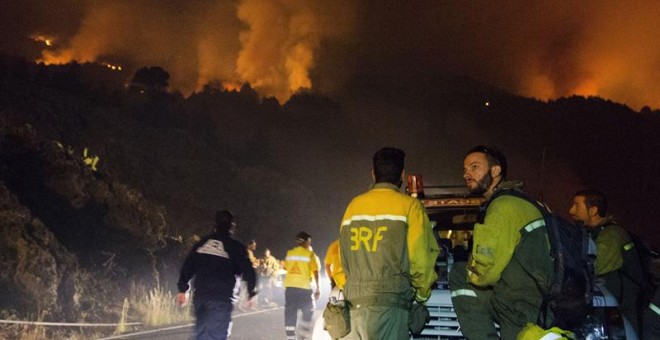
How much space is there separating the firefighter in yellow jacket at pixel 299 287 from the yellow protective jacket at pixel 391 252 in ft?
17.3

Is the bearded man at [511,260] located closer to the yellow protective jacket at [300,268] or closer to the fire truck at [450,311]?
the fire truck at [450,311]

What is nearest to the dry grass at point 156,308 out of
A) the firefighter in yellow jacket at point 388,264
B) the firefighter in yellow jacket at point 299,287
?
the firefighter in yellow jacket at point 299,287

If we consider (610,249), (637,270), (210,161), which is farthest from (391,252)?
(210,161)

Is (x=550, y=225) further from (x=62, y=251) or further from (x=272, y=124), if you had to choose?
(x=272, y=124)

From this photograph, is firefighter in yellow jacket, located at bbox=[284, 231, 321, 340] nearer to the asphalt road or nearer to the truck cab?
the asphalt road

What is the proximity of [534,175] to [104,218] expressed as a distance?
3197 cm

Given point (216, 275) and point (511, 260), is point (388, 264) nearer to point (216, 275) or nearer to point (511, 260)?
point (511, 260)

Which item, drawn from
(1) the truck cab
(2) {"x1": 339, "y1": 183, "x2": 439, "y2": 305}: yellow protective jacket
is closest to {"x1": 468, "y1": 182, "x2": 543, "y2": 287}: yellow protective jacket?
(2) {"x1": 339, "y1": 183, "x2": 439, "y2": 305}: yellow protective jacket

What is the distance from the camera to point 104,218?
45.5 feet

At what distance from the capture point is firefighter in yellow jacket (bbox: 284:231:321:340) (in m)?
9.42

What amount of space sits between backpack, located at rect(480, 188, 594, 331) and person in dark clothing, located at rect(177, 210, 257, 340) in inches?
142

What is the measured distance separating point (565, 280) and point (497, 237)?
0.48 m

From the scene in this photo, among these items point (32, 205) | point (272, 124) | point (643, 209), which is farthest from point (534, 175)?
point (32, 205)

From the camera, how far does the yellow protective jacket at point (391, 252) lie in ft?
13.4
